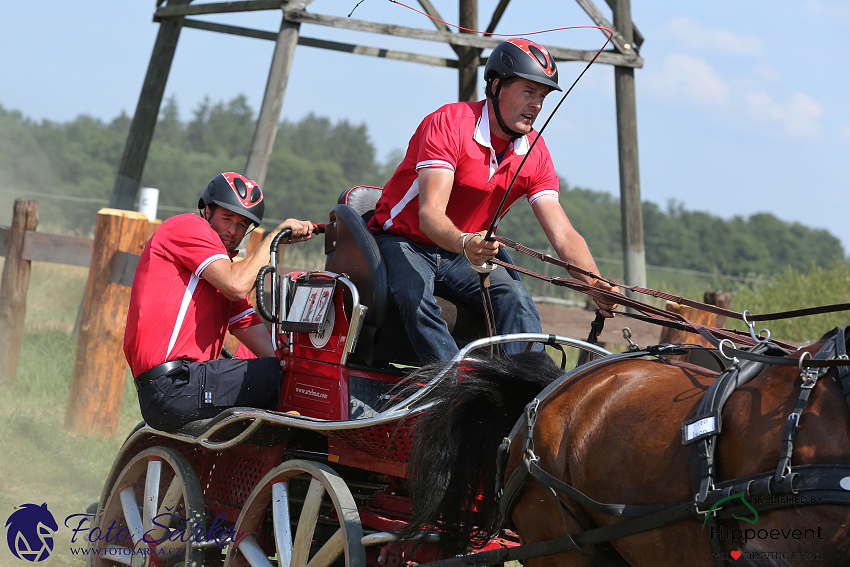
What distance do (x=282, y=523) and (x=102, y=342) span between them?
10.8ft

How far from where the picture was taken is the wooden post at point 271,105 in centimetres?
632

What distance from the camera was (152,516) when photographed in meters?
3.60

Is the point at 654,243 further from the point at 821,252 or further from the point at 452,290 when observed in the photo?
the point at 452,290

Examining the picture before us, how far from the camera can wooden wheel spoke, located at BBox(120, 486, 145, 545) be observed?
3.69m

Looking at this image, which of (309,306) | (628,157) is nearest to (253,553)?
(309,306)

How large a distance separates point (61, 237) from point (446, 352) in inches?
188

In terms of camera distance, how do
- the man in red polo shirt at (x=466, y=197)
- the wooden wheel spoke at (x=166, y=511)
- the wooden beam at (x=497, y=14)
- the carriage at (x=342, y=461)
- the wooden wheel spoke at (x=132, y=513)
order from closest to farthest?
the carriage at (x=342, y=461) → the man in red polo shirt at (x=466, y=197) → the wooden wheel spoke at (x=166, y=511) → the wooden wheel spoke at (x=132, y=513) → the wooden beam at (x=497, y=14)

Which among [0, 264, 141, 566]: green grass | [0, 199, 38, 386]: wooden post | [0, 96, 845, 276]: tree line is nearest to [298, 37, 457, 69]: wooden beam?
[0, 199, 38, 386]: wooden post

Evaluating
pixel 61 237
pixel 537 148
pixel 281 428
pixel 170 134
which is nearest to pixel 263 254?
pixel 281 428

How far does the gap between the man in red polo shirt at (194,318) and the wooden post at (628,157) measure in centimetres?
355

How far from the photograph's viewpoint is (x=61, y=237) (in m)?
6.71

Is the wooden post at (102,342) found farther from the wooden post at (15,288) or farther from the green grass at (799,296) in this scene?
the green grass at (799,296)

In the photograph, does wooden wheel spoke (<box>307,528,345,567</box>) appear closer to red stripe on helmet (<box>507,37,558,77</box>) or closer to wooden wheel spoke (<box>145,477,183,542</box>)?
wooden wheel spoke (<box>145,477,183,542</box>)

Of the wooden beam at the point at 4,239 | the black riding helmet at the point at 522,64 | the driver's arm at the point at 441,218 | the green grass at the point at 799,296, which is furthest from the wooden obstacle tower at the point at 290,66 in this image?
the green grass at the point at 799,296
